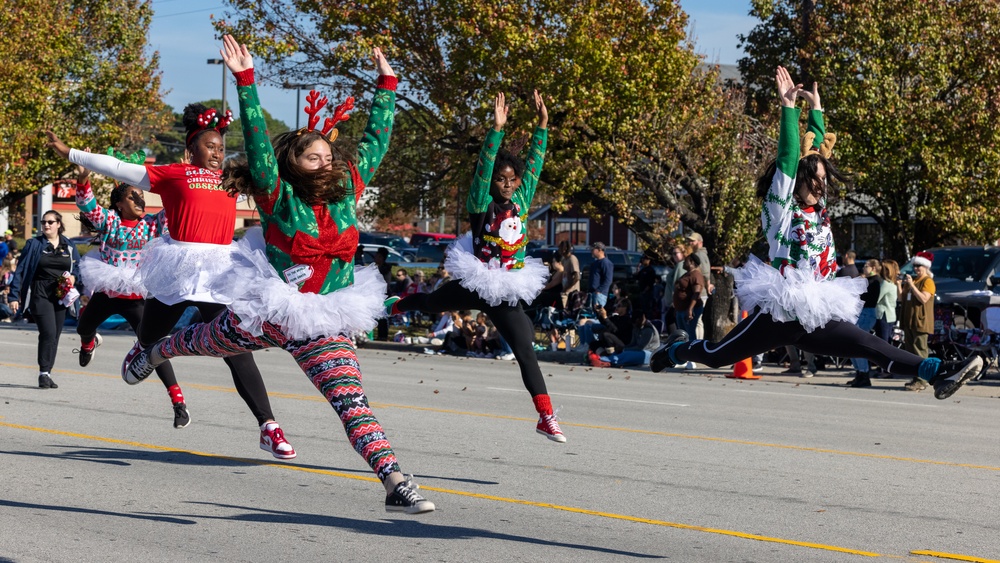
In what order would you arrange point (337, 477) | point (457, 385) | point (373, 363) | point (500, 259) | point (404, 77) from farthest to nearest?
point (404, 77) < point (373, 363) < point (457, 385) < point (500, 259) < point (337, 477)

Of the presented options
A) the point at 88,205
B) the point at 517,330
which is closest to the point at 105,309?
the point at 88,205

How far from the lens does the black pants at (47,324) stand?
39.0 ft

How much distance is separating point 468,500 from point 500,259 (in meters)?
1.88

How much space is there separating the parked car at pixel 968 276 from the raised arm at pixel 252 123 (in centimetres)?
1487

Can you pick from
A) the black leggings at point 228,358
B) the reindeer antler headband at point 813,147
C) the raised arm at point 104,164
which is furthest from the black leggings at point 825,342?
the raised arm at point 104,164

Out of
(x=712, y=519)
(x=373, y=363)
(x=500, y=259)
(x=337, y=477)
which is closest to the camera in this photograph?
(x=712, y=519)

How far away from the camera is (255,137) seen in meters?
5.39

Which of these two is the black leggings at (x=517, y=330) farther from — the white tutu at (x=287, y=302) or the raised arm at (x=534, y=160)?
the white tutu at (x=287, y=302)

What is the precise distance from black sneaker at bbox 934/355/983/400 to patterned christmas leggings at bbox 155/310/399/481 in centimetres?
301

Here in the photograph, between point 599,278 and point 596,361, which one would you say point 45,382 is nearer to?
point 596,361

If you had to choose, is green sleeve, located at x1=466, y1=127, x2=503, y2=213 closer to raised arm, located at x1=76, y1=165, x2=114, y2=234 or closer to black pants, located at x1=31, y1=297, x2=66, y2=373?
raised arm, located at x1=76, y1=165, x2=114, y2=234

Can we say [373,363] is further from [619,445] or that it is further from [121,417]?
[619,445]

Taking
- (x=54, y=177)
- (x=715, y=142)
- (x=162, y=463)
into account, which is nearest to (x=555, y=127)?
(x=715, y=142)

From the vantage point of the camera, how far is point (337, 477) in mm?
7535
